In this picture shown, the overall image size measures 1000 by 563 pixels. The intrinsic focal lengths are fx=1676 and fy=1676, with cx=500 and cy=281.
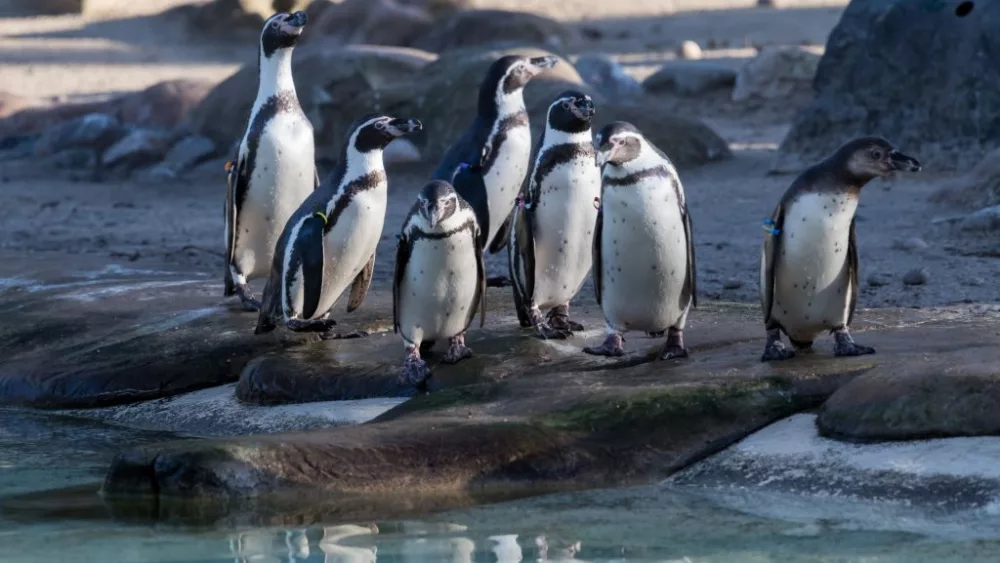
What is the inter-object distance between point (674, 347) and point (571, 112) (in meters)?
0.96

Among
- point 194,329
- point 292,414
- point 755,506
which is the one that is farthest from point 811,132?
point 755,506

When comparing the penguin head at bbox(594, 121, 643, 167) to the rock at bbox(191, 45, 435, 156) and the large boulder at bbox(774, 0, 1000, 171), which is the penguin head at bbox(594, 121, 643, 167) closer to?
the large boulder at bbox(774, 0, 1000, 171)

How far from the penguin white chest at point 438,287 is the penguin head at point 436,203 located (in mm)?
97

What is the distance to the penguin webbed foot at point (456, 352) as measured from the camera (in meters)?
5.63

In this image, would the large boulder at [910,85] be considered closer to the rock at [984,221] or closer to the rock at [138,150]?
the rock at [984,221]

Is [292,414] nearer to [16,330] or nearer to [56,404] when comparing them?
[56,404]

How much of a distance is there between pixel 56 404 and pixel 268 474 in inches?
82.8

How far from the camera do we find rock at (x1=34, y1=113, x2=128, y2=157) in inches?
556

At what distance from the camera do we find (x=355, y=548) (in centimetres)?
408

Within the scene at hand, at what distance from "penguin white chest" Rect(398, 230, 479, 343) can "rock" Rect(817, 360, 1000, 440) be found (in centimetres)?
144

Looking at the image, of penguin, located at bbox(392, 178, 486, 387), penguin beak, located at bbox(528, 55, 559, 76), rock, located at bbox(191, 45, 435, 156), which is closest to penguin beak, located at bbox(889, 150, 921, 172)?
penguin, located at bbox(392, 178, 486, 387)

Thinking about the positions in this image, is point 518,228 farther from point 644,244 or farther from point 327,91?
point 327,91

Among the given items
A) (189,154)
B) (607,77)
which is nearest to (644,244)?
(189,154)

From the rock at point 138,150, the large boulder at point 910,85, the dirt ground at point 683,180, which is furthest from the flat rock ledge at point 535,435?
the rock at point 138,150
